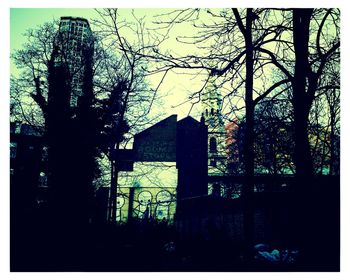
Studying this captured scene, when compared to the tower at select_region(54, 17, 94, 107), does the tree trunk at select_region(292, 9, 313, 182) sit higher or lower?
lower

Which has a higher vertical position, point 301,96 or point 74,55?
point 74,55

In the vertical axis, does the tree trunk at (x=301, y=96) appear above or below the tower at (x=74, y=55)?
below

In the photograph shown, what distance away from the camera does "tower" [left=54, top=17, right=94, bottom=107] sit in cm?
1480

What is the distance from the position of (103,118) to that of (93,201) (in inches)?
173

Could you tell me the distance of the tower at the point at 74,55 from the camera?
14797 mm

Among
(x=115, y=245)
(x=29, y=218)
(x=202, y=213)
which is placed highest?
(x=29, y=218)

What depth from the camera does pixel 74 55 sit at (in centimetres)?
1553

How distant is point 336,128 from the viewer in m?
13.1

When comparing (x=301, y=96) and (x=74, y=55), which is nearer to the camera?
(x=301, y=96)

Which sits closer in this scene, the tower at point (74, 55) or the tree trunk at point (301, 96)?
the tree trunk at point (301, 96)

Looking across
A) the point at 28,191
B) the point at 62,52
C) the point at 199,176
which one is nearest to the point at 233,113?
the point at 28,191

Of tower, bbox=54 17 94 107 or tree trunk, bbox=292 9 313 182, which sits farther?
tower, bbox=54 17 94 107

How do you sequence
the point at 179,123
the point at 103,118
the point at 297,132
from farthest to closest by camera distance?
the point at 179,123, the point at 103,118, the point at 297,132

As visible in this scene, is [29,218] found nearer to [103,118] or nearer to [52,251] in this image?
[52,251]
